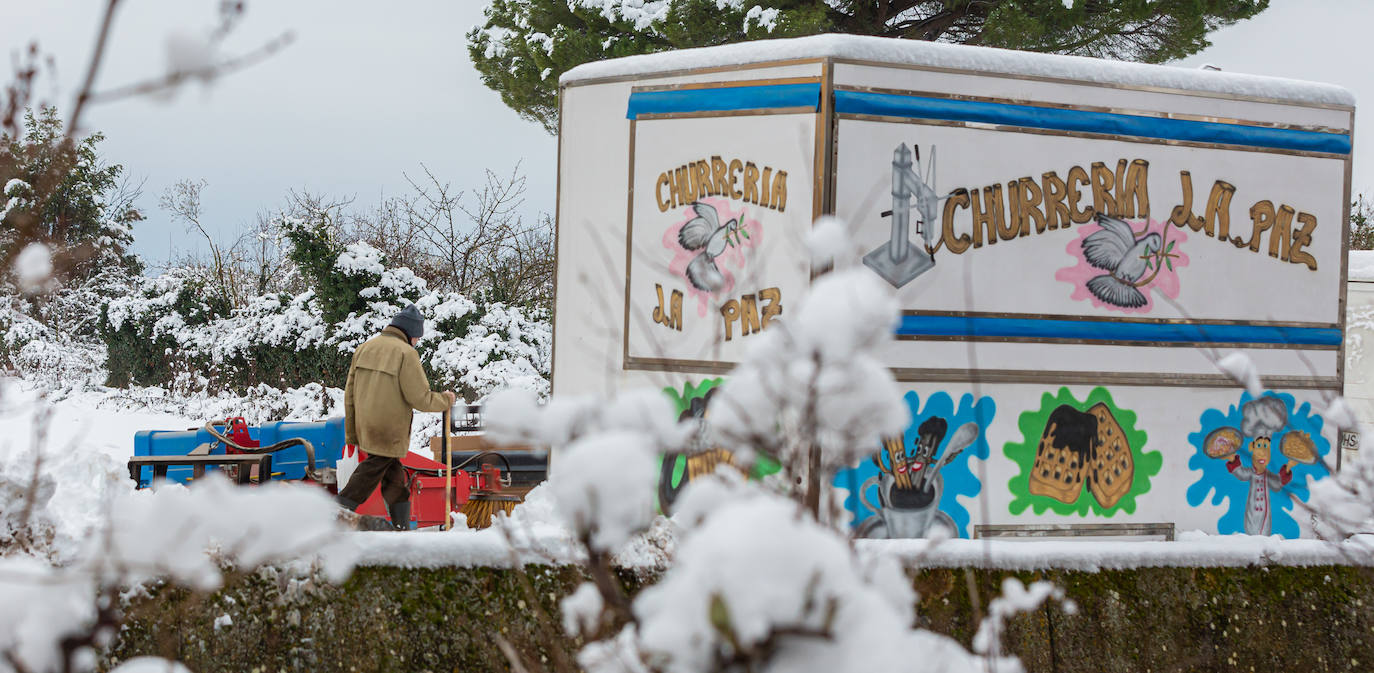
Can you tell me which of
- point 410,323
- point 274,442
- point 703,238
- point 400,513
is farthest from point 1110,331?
point 274,442

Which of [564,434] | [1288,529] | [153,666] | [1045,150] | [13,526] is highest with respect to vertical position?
[1045,150]

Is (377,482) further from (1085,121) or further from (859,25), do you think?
(859,25)

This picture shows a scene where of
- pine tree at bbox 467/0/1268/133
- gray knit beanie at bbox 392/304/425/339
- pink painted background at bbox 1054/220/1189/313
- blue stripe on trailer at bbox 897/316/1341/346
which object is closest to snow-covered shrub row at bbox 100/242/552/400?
pine tree at bbox 467/0/1268/133

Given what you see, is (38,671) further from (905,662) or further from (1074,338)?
(1074,338)

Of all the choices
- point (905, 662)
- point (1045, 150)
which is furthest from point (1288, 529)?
point (905, 662)

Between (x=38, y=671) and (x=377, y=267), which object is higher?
(x=377, y=267)

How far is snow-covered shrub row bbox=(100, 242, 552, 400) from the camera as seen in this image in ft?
46.8

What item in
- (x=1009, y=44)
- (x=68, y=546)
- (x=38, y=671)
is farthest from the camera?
(x=1009, y=44)

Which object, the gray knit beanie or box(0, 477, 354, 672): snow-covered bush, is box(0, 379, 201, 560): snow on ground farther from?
the gray knit beanie

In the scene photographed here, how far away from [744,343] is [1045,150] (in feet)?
5.98

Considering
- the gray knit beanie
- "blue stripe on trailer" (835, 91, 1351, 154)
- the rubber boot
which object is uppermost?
"blue stripe on trailer" (835, 91, 1351, 154)

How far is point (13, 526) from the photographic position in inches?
140

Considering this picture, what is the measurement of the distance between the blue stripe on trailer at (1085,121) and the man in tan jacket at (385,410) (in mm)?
3188

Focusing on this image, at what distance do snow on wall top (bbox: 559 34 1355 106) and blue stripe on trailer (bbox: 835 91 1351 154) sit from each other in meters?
0.17
